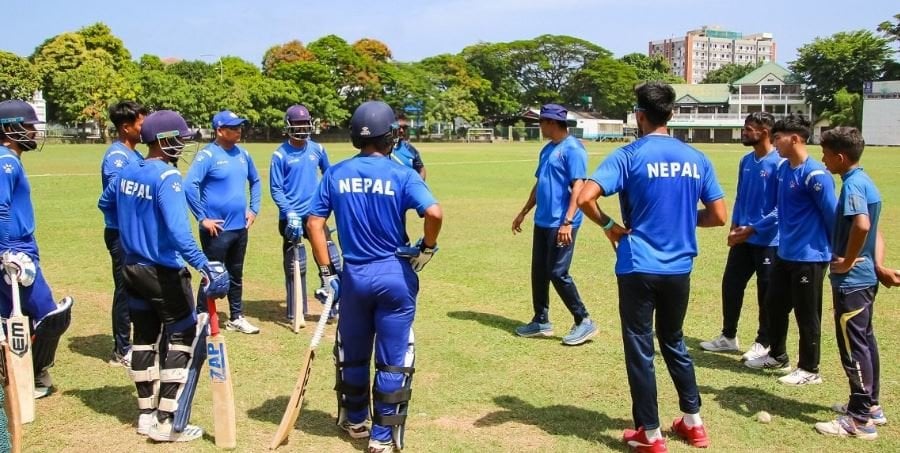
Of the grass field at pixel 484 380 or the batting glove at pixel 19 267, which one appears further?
the batting glove at pixel 19 267

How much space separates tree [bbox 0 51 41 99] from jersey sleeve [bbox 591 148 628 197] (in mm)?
77509

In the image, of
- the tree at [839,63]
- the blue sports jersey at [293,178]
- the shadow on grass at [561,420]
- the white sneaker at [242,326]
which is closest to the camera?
the shadow on grass at [561,420]

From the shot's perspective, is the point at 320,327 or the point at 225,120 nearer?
the point at 320,327

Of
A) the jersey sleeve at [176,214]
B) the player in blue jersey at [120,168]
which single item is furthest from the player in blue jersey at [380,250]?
the player in blue jersey at [120,168]

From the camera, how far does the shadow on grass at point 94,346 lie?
24.5 feet

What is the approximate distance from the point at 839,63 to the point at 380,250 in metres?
94.3

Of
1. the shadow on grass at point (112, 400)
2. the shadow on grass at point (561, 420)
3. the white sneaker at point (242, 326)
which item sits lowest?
the shadow on grass at point (561, 420)

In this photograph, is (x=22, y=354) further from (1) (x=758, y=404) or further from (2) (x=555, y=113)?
(1) (x=758, y=404)

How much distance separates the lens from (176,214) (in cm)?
517

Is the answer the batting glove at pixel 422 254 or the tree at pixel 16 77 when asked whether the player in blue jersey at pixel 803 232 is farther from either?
the tree at pixel 16 77

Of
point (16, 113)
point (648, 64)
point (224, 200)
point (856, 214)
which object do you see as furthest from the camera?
point (648, 64)

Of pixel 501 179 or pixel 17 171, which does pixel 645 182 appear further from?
pixel 501 179

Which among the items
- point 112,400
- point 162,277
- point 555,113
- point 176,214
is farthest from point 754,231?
point 112,400

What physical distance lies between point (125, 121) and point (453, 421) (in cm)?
404
